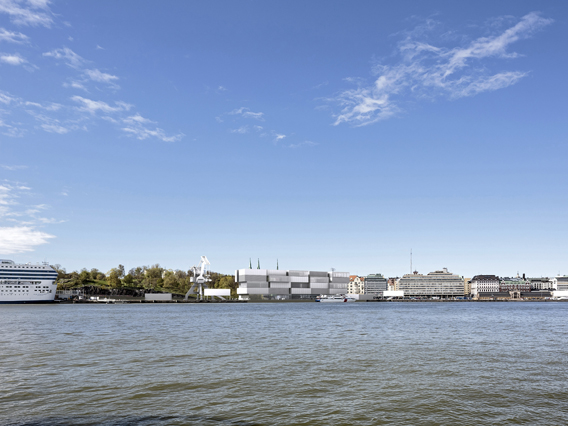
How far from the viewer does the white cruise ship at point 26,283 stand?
154000 mm

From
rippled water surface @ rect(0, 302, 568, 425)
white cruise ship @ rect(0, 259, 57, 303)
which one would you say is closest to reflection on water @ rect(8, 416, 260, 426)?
rippled water surface @ rect(0, 302, 568, 425)

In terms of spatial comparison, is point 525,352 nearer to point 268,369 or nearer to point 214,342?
point 268,369

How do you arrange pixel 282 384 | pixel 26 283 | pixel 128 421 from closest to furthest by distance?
pixel 128 421, pixel 282 384, pixel 26 283

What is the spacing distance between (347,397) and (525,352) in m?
20.2

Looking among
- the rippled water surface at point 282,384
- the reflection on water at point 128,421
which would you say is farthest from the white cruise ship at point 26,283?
the reflection on water at point 128,421

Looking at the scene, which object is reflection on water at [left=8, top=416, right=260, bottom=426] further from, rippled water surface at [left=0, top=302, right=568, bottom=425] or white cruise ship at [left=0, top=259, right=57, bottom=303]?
white cruise ship at [left=0, top=259, right=57, bottom=303]

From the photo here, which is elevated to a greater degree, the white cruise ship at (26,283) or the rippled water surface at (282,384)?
the white cruise ship at (26,283)

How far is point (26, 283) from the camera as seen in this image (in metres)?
159

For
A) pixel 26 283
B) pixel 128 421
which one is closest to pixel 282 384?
pixel 128 421

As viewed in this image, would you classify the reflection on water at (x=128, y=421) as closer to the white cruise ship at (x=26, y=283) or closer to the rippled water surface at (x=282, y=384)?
the rippled water surface at (x=282, y=384)

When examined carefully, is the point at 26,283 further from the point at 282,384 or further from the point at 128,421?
the point at 128,421

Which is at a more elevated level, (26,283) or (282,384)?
(26,283)

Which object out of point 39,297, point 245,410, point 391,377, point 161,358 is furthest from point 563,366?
point 39,297

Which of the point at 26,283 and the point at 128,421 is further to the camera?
the point at 26,283
